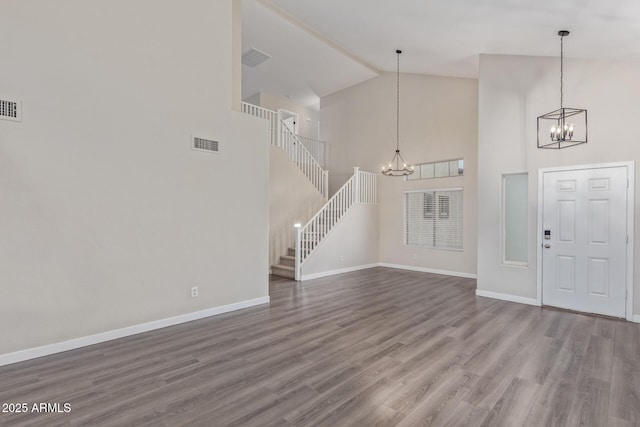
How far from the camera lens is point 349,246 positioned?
7801 millimetres

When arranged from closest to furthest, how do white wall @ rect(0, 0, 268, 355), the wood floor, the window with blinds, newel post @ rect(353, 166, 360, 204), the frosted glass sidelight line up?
the wood floor
white wall @ rect(0, 0, 268, 355)
the frosted glass sidelight
the window with blinds
newel post @ rect(353, 166, 360, 204)

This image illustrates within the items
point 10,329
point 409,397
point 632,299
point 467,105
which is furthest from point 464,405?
point 467,105

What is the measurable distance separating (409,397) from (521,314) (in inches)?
121

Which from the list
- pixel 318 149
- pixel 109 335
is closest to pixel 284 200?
pixel 318 149

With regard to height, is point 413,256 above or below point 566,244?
below

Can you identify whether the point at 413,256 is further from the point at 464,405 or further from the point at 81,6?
the point at 81,6

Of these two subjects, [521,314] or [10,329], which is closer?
[10,329]

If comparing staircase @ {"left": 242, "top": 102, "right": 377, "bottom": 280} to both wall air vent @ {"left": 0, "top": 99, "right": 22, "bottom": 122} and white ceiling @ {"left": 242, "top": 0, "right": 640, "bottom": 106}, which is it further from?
wall air vent @ {"left": 0, "top": 99, "right": 22, "bottom": 122}

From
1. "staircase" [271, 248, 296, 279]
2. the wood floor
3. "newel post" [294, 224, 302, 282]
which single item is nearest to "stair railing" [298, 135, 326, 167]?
"staircase" [271, 248, 296, 279]

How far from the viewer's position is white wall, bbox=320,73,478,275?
7.22 meters

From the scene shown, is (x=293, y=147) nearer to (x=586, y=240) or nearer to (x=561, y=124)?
(x=561, y=124)

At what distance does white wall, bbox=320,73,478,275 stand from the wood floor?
3.52m

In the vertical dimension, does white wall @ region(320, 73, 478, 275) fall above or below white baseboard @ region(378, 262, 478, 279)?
above

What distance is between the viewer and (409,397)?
7.89ft
